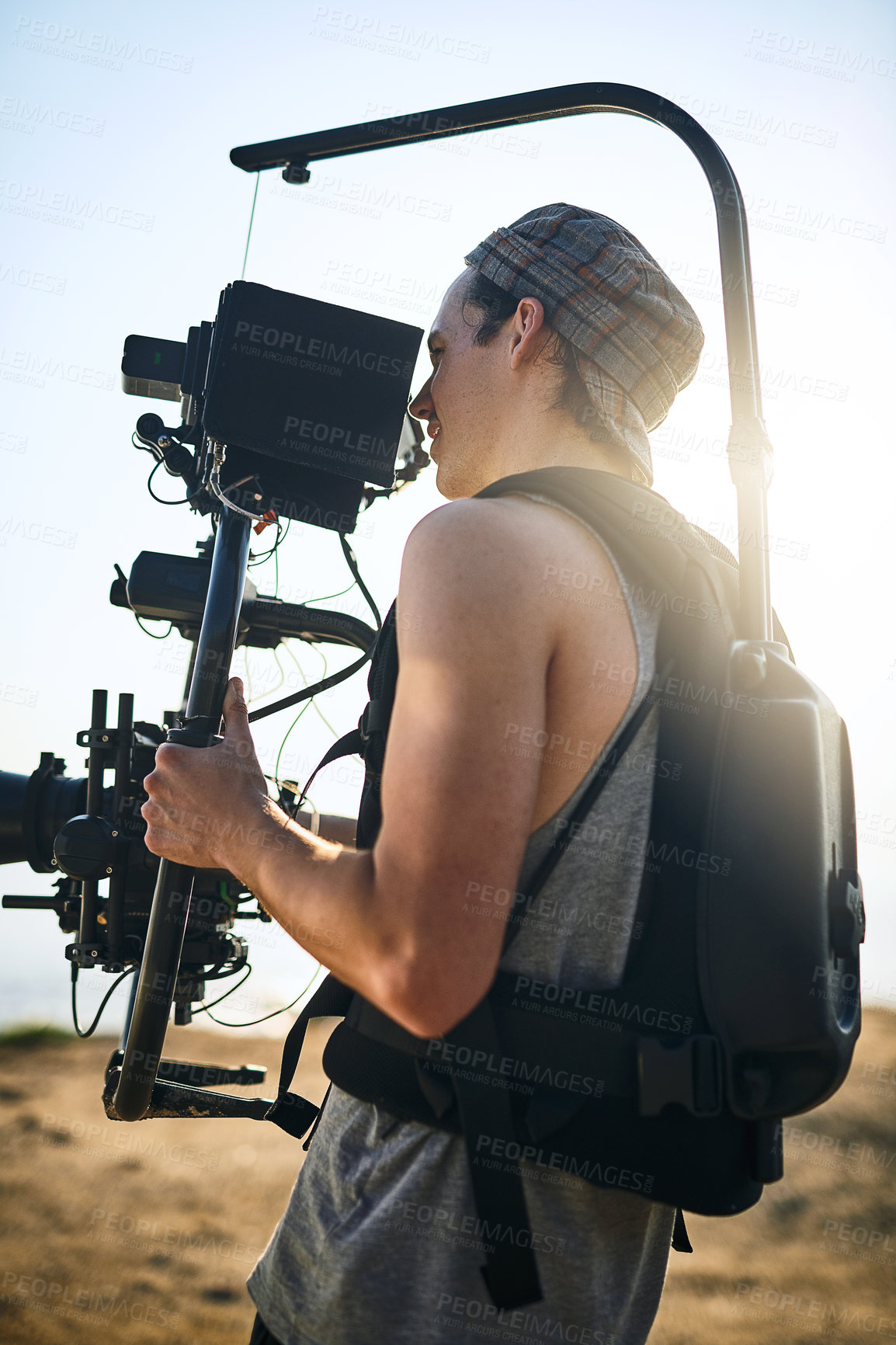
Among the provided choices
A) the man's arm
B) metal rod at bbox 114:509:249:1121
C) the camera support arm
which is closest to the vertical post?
metal rod at bbox 114:509:249:1121

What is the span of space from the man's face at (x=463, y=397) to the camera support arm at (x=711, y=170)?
1.20ft

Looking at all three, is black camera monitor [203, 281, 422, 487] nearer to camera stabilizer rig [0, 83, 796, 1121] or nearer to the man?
camera stabilizer rig [0, 83, 796, 1121]

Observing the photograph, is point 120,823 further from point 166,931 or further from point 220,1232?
point 220,1232

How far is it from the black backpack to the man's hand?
182 mm

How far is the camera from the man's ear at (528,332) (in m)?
1.36

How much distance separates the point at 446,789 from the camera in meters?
0.84

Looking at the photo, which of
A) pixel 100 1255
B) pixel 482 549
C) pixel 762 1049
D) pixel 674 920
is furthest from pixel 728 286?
pixel 100 1255

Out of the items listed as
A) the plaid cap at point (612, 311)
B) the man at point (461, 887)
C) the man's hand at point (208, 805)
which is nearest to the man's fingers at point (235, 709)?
the man's hand at point (208, 805)

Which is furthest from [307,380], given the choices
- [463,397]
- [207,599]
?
[207,599]

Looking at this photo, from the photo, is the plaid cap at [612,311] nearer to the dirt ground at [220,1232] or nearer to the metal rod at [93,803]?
the metal rod at [93,803]

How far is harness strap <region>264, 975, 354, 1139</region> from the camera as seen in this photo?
110 centimetres

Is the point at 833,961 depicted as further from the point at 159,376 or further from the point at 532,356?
the point at 159,376

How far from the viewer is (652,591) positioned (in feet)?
3.30

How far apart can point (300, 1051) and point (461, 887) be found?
41 cm
